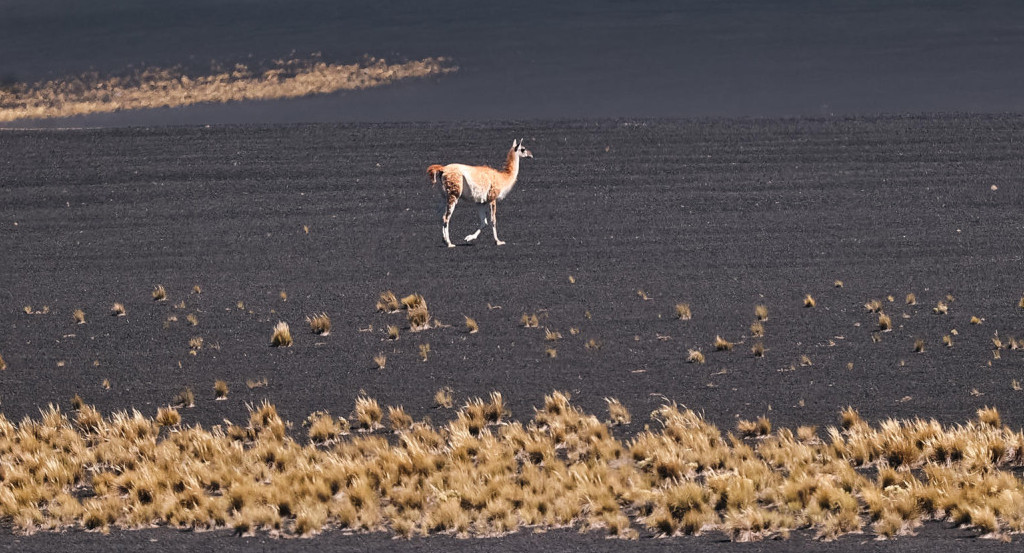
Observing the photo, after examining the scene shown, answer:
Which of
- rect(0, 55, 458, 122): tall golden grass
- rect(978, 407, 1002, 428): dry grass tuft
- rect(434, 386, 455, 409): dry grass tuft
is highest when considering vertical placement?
rect(0, 55, 458, 122): tall golden grass

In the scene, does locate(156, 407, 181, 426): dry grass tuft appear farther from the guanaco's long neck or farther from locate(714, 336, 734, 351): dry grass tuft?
the guanaco's long neck

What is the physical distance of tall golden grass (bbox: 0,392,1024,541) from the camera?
41.7 ft

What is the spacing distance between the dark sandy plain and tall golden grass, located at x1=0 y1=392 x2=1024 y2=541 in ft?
1.26

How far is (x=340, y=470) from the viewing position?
1417cm

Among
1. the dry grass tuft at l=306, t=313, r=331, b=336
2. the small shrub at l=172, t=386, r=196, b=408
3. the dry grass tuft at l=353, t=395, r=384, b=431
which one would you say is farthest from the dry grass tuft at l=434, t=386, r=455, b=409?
the dry grass tuft at l=306, t=313, r=331, b=336

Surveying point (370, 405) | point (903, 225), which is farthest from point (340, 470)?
point (903, 225)

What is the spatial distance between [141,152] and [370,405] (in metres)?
19.3

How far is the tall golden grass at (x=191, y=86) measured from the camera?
43969mm

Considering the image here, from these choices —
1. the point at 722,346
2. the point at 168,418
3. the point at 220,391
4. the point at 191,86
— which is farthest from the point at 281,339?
the point at 191,86

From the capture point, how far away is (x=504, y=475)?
1419cm

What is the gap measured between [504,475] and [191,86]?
36.2 metres

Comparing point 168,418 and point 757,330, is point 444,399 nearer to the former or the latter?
point 168,418

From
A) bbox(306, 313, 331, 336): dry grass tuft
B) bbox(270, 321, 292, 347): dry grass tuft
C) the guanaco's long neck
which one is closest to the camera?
bbox(270, 321, 292, 347): dry grass tuft

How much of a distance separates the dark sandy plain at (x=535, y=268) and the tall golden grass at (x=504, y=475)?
383mm
